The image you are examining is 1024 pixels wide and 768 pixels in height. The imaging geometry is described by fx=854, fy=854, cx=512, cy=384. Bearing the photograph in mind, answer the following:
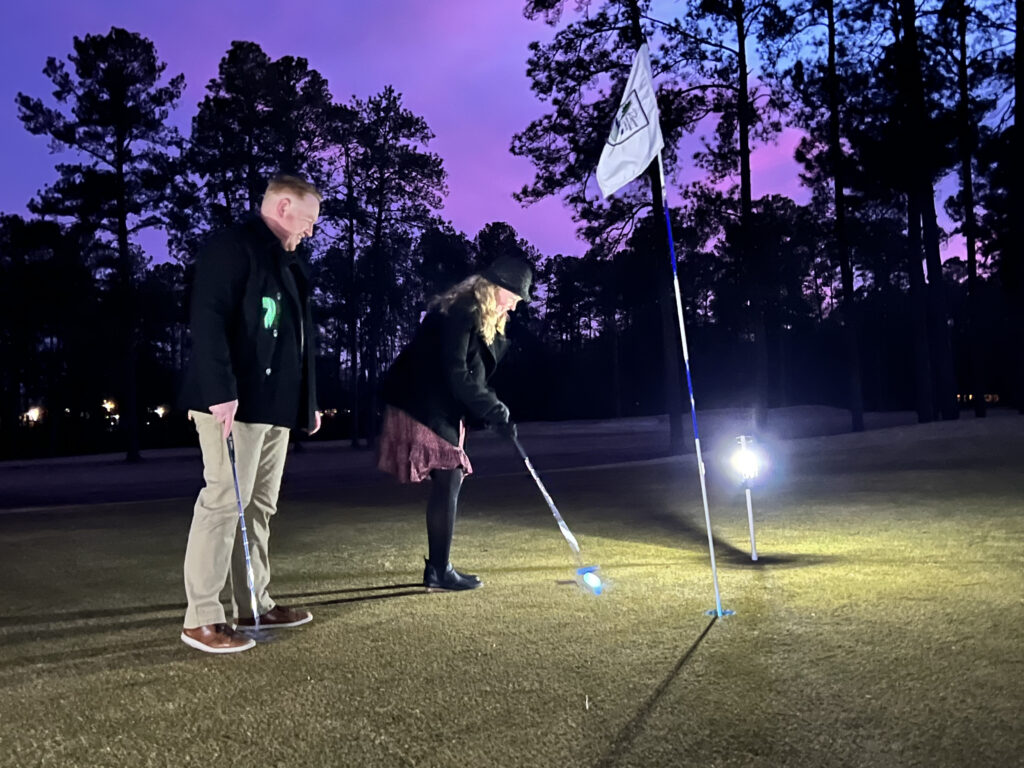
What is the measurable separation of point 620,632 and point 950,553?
9.57 ft

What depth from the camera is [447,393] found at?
4.93 metres

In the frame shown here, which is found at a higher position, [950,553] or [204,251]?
[204,251]

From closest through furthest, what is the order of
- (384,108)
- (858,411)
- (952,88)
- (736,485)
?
(736,485)
(952,88)
(858,411)
(384,108)

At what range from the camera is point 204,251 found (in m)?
3.84

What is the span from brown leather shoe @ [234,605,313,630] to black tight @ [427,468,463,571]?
2.88 feet

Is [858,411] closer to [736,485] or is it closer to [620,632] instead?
[736,485]

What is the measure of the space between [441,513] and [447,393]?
2.28ft

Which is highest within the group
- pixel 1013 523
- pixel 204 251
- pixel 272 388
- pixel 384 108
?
pixel 384 108

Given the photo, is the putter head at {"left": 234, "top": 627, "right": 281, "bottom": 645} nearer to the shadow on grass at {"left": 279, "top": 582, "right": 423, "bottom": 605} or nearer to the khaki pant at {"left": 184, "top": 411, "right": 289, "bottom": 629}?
the khaki pant at {"left": 184, "top": 411, "right": 289, "bottom": 629}

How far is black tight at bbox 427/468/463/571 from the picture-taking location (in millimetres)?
4926

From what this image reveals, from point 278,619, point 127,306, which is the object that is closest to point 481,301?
point 278,619

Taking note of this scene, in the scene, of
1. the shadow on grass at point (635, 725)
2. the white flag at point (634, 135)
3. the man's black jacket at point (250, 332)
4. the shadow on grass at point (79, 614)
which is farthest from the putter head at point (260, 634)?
Answer: the white flag at point (634, 135)

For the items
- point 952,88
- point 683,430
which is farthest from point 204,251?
point 952,88

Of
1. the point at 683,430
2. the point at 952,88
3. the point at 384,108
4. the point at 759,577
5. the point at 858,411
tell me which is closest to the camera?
the point at 759,577
